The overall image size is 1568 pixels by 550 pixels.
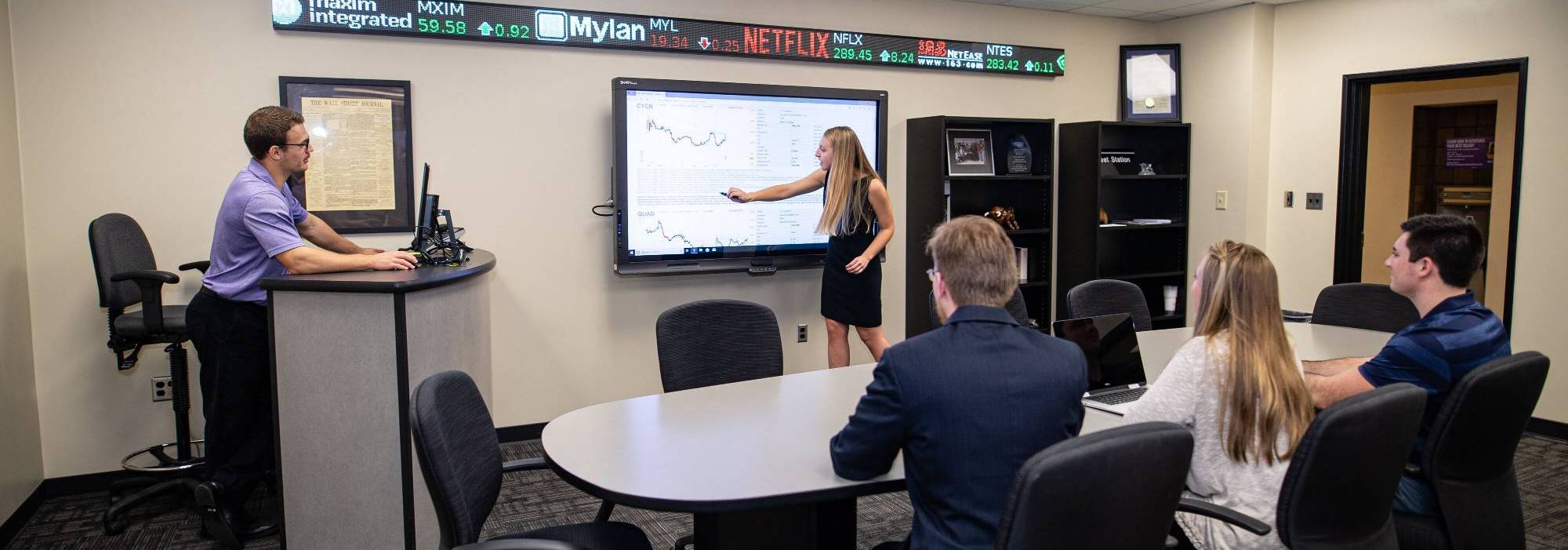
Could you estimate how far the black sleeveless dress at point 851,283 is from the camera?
4.49 m

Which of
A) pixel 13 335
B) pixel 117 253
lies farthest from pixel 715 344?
pixel 13 335

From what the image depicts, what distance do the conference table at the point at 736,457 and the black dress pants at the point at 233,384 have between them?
150 centimetres

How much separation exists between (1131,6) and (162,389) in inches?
212

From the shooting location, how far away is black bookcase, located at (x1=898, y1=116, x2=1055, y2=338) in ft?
17.4

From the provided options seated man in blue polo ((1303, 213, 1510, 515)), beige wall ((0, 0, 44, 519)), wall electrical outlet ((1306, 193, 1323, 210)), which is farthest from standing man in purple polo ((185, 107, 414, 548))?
wall electrical outlet ((1306, 193, 1323, 210))

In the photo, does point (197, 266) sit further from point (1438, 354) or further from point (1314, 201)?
point (1314, 201)

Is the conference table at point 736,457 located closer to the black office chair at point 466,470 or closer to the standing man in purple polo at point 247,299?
the black office chair at point 466,470

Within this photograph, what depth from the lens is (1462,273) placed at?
241cm

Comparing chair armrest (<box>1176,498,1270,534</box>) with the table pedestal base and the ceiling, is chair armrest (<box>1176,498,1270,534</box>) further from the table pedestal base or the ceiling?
the ceiling

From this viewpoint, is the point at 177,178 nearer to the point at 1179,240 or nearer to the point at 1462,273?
the point at 1462,273

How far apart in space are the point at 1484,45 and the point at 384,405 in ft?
17.8

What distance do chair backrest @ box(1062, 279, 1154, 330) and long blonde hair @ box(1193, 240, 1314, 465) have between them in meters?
1.84

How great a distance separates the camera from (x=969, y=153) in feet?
18.0

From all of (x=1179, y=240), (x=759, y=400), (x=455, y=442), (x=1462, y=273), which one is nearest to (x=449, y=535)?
(x=455, y=442)
